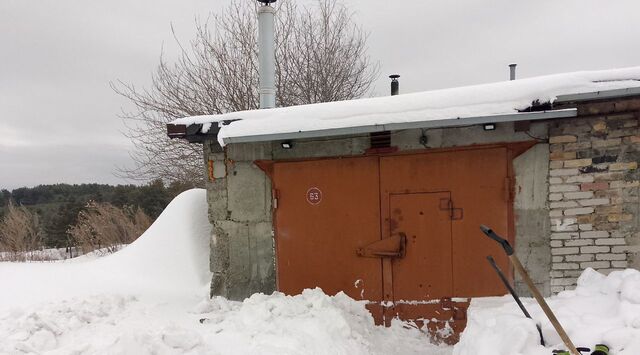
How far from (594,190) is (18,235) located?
12522 millimetres

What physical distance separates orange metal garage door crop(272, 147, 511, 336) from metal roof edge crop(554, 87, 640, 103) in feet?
2.50

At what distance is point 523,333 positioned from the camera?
2.80 metres

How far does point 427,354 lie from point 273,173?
2.64m

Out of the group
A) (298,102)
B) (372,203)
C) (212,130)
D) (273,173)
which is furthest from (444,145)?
(298,102)

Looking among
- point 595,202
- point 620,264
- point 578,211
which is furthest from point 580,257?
point 595,202

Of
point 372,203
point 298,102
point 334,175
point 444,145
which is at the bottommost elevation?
point 372,203

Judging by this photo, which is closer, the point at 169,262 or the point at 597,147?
the point at 597,147

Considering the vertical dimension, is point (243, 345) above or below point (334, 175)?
below

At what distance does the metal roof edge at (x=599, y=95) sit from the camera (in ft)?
12.3

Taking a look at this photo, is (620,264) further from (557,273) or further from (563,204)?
(563,204)

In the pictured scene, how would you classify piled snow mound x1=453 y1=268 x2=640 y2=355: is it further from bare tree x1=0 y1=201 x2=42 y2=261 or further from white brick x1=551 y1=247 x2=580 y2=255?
bare tree x1=0 y1=201 x2=42 y2=261

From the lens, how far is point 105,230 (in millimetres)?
11828

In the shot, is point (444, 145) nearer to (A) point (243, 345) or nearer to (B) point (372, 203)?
(B) point (372, 203)

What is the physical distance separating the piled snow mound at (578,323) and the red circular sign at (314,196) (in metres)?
2.16
